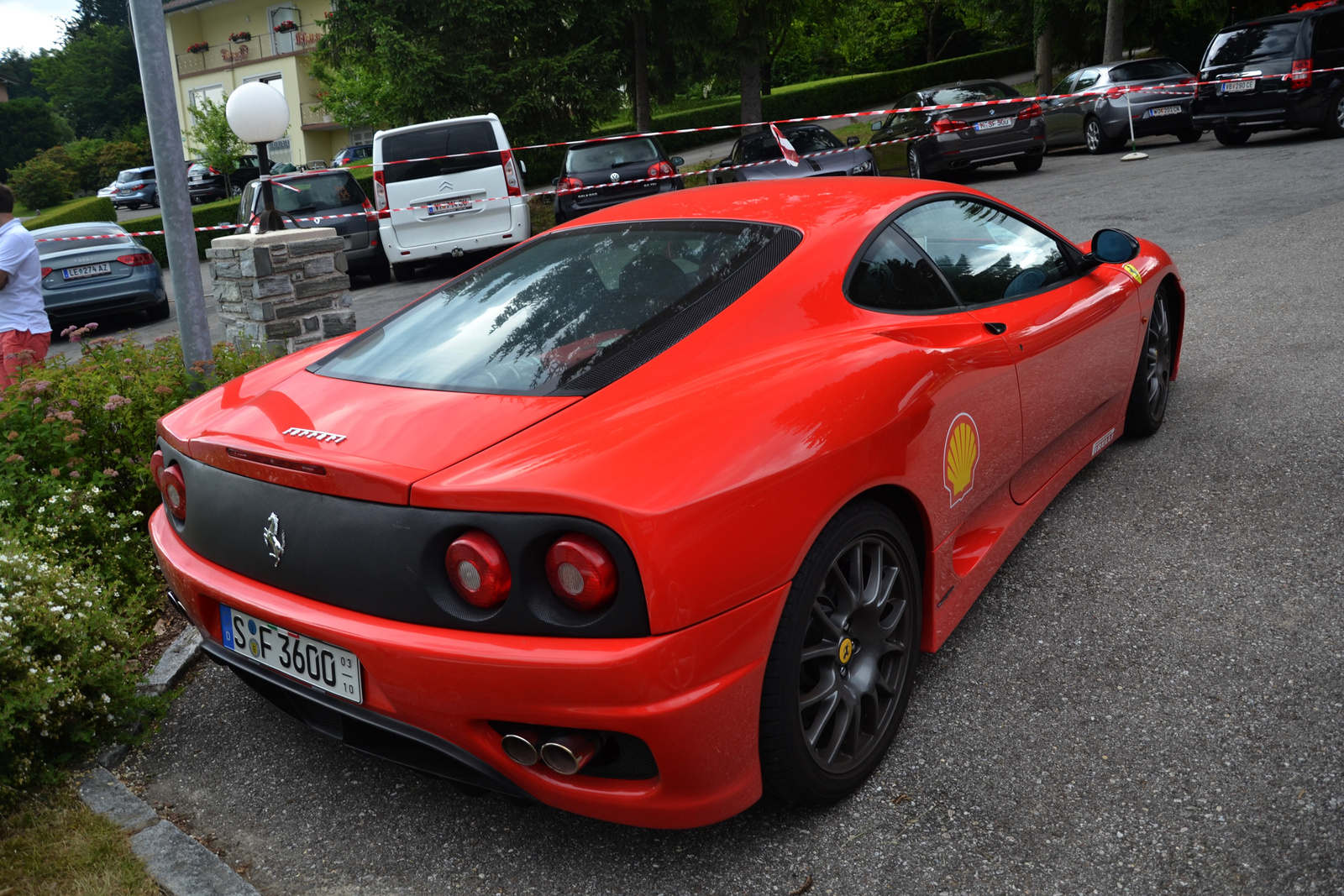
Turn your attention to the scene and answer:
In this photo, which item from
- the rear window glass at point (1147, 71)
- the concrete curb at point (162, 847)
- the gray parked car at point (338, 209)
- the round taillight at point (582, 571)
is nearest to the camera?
the round taillight at point (582, 571)

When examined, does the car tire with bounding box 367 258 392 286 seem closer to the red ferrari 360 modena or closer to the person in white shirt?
the person in white shirt

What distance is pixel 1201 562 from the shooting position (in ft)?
11.1

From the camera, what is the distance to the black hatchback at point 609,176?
13922 millimetres

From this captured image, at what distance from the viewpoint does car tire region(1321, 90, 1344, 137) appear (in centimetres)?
1378

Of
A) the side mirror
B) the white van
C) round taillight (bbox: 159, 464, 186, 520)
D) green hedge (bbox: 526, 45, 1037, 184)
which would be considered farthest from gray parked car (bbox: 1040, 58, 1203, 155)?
green hedge (bbox: 526, 45, 1037, 184)

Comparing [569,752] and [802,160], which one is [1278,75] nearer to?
[802,160]

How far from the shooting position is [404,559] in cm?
201

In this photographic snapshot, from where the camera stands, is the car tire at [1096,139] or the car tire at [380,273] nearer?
the car tire at [380,273]

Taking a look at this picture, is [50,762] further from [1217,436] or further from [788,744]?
[1217,436]

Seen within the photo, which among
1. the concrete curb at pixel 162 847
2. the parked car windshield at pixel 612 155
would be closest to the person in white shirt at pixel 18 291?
the concrete curb at pixel 162 847

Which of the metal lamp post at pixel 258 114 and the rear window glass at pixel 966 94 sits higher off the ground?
the rear window glass at pixel 966 94

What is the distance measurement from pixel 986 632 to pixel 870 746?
84cm

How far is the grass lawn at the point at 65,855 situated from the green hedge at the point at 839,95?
3187 cm

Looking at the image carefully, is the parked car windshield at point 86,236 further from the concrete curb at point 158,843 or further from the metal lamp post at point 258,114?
the concrete curb at point 158,843
